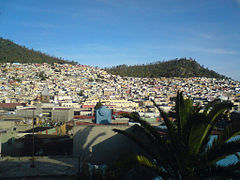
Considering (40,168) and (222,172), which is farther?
(40,168)

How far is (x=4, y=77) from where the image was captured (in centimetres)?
10500

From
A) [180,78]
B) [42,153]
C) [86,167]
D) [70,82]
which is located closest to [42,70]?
[70,82]

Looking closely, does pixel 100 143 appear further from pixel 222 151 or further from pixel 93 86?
pixel 93 86

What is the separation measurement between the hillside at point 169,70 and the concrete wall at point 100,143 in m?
137

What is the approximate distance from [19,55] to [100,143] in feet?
533

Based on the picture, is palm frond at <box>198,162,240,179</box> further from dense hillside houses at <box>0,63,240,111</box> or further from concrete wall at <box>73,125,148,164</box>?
dense hillside houses at <box>0,63,240,111</box>

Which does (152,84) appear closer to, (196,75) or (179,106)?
(196,75)

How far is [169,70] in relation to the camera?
162750mm

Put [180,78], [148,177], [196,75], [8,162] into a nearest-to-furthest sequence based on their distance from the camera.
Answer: [148,177] → [8,162] → [180,78] → [196,75]

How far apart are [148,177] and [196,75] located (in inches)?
6252

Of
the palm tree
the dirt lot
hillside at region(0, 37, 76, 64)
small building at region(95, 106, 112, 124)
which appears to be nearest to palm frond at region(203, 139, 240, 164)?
the palm tree

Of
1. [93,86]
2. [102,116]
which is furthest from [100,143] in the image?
[93,86]

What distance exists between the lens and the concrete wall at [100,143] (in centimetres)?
1159

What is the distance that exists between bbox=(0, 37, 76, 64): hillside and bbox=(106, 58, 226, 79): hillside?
41.4 meters
